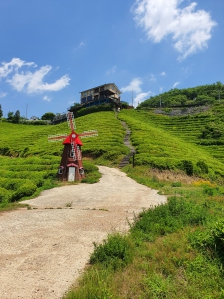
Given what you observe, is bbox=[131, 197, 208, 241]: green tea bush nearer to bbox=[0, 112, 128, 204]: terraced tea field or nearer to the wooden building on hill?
bbox=[0, 112, 128, 204]: terraced tea field

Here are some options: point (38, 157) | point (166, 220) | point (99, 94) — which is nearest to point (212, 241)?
point (166, 220)

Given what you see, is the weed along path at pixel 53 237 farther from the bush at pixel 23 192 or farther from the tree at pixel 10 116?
the tree at pixel 10 116

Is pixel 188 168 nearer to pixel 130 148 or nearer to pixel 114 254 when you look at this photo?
pixel 130 148

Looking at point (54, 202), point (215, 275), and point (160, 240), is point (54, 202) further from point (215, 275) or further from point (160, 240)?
point (215, 275)

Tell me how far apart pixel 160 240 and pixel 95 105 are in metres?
78.1

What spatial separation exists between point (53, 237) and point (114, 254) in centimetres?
318

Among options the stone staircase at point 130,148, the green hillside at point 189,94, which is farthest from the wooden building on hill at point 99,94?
the stone staircase at point 130,148

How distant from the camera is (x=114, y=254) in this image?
A: 6695mm

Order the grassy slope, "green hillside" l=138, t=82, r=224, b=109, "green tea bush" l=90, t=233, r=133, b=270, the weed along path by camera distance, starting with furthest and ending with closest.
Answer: "green hillside" l=138, t=82, r=224, b=109 → "green tea bush" l=90, t=233, r=133, b=270 → the weed along path → the grassy slope

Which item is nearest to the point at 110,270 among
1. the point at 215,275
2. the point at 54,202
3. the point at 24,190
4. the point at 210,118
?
the point at 215,275

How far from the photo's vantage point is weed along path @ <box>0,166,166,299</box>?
5.85 m

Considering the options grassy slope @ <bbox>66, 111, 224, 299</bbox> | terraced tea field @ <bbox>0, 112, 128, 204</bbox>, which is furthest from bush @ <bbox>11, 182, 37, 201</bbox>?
grassy slope @ <bbox>66, 111, 224, 299</bbox>

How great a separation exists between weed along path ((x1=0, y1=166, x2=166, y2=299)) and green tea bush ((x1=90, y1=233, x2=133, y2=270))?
19.5 inches

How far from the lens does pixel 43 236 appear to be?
358 inches
